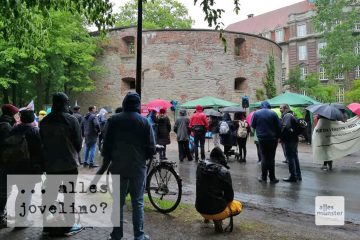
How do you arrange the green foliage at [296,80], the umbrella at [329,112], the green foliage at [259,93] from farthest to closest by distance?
the green foliage at [296,80]
the green foliage at [259,93]
the umbrella at [329,112]

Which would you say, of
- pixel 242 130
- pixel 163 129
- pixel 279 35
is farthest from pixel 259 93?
pixel 279 35

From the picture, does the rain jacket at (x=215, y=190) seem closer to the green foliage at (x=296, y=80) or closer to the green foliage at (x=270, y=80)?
the green foliage at (x=270, y=80)

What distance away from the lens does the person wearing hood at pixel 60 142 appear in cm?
527

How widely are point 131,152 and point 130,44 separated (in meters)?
28.6

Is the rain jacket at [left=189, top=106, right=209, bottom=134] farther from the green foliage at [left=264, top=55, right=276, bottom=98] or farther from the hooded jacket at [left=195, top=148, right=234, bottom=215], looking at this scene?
the green foliage at [left=264, top=55, right=276, bottom=98]

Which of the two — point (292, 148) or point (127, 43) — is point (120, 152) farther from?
point (127, 43)

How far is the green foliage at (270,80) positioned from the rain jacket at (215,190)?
1149 inches

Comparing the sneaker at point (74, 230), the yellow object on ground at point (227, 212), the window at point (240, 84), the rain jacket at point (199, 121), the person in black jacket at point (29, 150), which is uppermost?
the window at point (240, 84)

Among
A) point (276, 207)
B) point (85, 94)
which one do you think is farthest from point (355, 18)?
point (276, 207)

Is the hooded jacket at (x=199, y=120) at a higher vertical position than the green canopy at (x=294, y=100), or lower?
lower

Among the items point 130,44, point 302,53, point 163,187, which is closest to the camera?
point 163,187

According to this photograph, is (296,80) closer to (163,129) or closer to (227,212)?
(163,129)

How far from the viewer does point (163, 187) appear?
271 inches

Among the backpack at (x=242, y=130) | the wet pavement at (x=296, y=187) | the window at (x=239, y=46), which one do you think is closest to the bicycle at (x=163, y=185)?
the wet pavement at (x=296, y=187)
